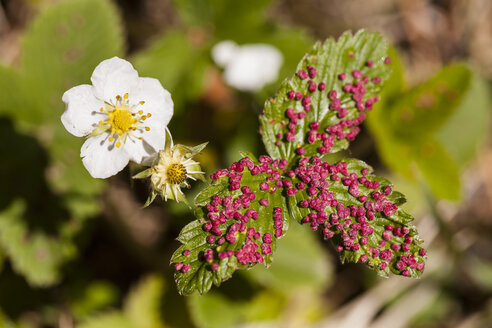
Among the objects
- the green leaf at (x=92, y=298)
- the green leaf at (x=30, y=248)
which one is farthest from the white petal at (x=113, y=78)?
the green leaf at (x=92, y=298)

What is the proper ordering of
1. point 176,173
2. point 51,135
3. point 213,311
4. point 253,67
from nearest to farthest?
point 176,173 → point 51,135 → point 213,311 → point 253,67

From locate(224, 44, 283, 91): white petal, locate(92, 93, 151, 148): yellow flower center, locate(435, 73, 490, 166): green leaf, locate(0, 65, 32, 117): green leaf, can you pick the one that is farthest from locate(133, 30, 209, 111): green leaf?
locate(435, 73, 490, 166): green leaf

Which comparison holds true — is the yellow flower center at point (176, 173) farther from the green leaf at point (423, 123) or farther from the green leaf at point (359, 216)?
the green leaf at point (423, 123)

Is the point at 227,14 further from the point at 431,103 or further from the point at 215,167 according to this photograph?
the point at 431,103

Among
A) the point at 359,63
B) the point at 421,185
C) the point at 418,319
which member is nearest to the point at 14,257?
the point at 359,63

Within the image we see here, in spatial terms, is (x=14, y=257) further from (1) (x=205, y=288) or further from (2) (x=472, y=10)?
(2) (x=472, y=10)

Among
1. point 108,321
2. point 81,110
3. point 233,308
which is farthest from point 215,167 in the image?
point 81,110
